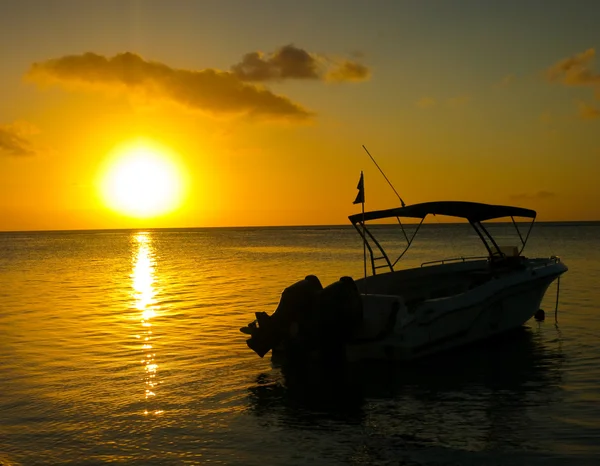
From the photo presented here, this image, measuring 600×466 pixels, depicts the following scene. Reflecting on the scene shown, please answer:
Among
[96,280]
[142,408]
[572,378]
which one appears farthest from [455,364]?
[96,280]

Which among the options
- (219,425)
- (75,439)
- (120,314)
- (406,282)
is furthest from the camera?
(120,314)

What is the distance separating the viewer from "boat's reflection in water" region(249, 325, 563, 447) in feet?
32.7

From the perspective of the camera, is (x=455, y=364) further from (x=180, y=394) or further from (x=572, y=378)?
(x=180, y=394)

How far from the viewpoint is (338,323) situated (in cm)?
1342

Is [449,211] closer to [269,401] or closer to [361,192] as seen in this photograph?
[361,192]

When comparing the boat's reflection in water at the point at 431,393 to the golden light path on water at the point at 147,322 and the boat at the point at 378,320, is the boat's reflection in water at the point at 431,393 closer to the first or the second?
the boat at the point at 378,320

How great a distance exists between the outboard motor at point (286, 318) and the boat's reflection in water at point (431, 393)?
0.66 meters

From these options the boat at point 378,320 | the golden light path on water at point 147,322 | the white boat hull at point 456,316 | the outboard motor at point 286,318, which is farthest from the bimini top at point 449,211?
the golden light path on water at point 147,322

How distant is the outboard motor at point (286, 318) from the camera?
45.3 ft

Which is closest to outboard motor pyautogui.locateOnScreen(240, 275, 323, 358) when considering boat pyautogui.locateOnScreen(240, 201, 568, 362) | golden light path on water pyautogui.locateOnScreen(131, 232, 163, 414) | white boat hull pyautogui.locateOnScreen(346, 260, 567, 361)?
boat pyautogui.locateOnScreen(240, 201, 568, 362)

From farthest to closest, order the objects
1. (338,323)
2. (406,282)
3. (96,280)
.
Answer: (96,280)
(406,282)
(338,323)

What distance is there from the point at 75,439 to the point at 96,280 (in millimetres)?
30564

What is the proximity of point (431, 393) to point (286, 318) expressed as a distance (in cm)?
360

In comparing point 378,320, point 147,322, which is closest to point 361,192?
point 378,320
